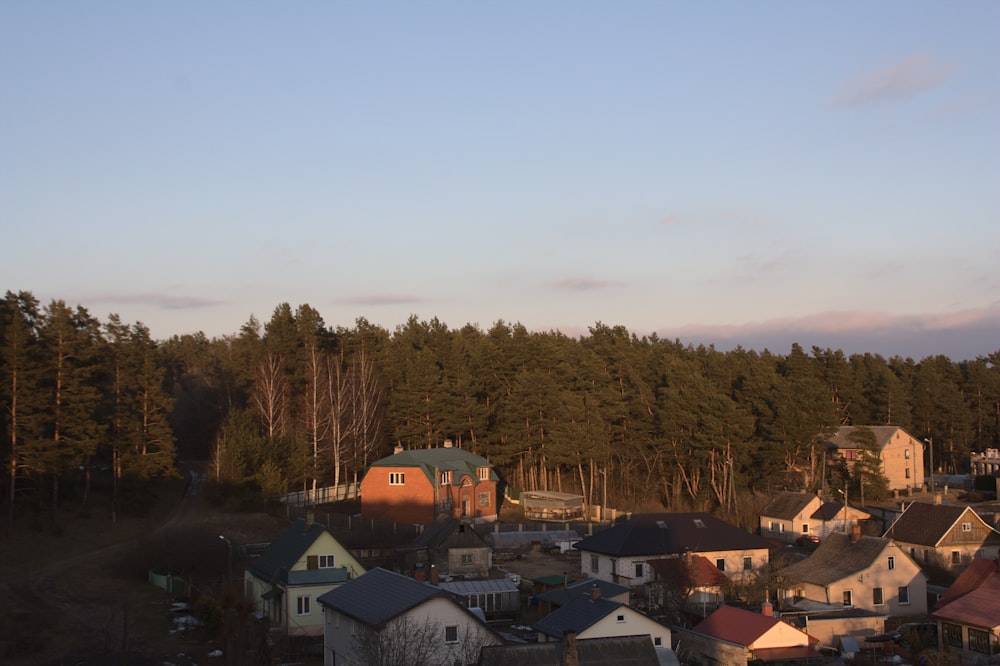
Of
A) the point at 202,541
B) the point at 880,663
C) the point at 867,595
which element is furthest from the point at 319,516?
the point at 880,663

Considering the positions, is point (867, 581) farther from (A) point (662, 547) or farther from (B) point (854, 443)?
(B) point (854, 443)

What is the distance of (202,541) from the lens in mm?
42875

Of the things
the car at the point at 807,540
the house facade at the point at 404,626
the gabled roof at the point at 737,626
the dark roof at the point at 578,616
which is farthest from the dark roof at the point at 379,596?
the car at the point at 807,540

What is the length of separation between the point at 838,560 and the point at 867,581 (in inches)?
64.0

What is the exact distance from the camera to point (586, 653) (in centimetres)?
2420

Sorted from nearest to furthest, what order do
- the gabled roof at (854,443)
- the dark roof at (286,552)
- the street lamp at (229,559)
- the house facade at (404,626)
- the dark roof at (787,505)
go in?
the house facade at (404,626) → the street lamp at (229,559) → the dark roof at (286,552) → the dark roof at (787,505) → the gabled roof at (854,443)

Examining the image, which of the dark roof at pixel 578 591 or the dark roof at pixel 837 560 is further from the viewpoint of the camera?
the dark roof at pixel 837 560

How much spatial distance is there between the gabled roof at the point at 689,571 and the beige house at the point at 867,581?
2.42 m

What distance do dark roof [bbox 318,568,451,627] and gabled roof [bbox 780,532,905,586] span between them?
17366 mm

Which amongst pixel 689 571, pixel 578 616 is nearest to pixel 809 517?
pixel 689 571

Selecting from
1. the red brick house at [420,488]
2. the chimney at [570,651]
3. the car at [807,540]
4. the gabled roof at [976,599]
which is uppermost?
the red brick house at [420,488]

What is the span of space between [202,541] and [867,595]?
27793mm

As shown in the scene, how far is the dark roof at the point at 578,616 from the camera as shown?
27781 mm

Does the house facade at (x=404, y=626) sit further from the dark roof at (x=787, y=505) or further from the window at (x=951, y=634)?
the dark roof at (x=787, y=505)
